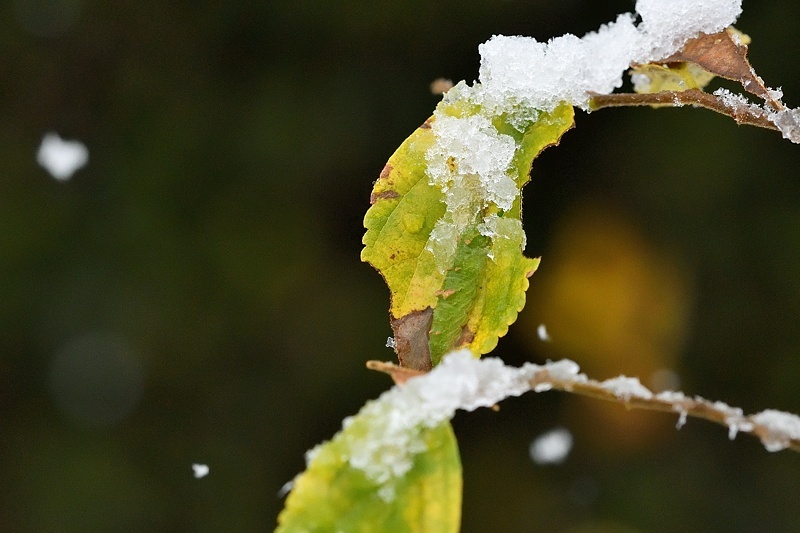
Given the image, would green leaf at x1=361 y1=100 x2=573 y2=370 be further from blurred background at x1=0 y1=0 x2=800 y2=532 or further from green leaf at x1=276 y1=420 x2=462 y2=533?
blurred background at x1=0 y1=0 x2=800 y2=532

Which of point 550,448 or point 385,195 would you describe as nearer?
point 385,195

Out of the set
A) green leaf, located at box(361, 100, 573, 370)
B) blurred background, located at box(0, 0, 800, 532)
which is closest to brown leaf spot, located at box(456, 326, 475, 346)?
green leaf, located at box(361, 100, 573, 370)

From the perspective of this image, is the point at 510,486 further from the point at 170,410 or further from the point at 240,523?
the point at 170,410

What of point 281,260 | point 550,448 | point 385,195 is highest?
point 281,260

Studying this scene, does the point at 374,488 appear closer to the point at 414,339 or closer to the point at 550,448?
the point at 414,339

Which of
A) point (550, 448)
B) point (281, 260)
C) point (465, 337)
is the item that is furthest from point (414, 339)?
point (550, 448)

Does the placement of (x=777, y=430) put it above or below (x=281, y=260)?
below

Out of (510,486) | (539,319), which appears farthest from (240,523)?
(539,319)
